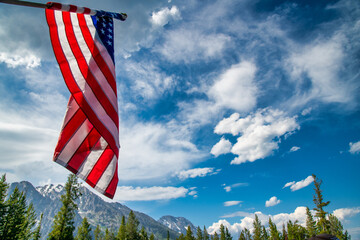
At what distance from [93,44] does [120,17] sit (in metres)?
1.04

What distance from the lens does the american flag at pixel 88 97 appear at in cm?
475

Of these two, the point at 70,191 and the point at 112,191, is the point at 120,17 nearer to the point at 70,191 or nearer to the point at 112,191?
the point at 112,191

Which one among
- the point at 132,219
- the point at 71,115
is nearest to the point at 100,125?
the point at 71,115

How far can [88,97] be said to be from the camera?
15.9ft

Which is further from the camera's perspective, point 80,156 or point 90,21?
point 90,21

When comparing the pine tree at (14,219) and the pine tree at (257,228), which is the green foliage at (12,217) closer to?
the pine tree at (14,219)

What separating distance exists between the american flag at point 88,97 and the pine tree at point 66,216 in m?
27.1

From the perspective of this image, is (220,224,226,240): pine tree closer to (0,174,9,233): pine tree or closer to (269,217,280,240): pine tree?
(269,217,280,240): pine tree

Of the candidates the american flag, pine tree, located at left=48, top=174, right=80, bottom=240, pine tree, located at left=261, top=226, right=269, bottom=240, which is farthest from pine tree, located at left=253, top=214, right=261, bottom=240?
the american flag

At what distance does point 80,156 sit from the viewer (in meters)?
5.02

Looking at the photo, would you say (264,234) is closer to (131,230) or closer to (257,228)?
(257,228)

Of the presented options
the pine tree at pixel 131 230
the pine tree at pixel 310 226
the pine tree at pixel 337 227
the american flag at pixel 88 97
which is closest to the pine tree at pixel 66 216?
the american flag at pixel 88 97

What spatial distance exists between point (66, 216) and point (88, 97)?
28768mm

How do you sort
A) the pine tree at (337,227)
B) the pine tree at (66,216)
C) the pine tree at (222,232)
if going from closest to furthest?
1. the pine tree at (66,216)
2. the pine tree at (337,227)
3. the pine tree at (222,232)
